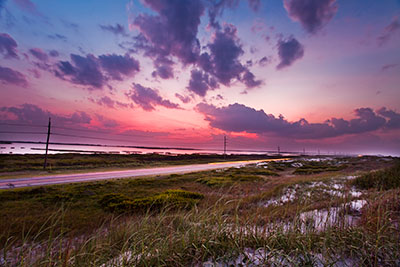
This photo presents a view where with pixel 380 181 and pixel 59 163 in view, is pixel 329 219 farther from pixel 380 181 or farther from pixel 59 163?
pixel 59 163

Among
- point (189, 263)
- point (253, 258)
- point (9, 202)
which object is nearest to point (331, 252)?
point (253, 258)

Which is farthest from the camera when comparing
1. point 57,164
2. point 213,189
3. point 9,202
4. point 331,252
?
point 57,164

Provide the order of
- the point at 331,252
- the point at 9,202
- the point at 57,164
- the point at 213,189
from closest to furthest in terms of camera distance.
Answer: the point at 331,252 → the point at 9,202 → the point at 213,189 → the point at 57,164

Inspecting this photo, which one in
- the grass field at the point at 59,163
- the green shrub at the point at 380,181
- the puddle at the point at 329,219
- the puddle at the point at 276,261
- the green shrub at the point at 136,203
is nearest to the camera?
the puddle at the point at 276,261

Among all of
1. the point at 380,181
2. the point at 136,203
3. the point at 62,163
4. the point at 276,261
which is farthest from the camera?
the point at 62,163

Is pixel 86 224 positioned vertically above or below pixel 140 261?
below

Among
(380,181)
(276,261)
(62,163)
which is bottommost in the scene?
(62,163)

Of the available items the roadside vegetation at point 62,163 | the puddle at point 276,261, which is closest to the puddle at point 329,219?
the puddle at point 276,261

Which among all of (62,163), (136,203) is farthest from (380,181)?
(62,163)

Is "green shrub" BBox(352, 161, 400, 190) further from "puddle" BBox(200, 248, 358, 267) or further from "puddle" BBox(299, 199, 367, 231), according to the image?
"puddle" BBox(200, 248, 358, 267)

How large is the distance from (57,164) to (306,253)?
41402 mm

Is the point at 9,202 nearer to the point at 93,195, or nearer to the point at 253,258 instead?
the point at 93,195

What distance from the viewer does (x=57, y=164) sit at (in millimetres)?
33781

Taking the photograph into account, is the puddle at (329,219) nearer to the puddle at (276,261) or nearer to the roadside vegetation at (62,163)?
the puddle at (276,261)
